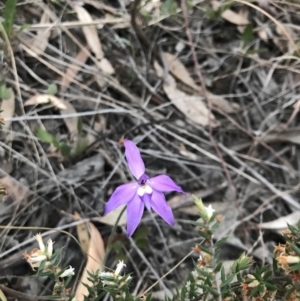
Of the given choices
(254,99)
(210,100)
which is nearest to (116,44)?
(210,100)

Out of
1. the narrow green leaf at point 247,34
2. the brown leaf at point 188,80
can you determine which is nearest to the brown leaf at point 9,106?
the brown leaf at point 188,80

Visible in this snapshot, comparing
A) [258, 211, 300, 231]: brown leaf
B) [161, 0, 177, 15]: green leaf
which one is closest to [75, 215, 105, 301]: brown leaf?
[258, 211, 300, 231]: brown leaf

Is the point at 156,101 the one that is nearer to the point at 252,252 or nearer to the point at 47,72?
the point at 47,72

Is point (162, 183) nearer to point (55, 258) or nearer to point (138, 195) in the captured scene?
point (138, 195)

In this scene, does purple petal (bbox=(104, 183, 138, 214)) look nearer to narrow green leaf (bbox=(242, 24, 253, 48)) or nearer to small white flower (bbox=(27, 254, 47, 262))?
small white flower (bbox=(27, 254, 47, 262))

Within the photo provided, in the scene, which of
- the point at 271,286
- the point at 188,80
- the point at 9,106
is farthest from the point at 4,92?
the point at 271,286

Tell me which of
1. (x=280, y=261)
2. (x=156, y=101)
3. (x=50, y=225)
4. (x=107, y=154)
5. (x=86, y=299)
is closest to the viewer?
(x=280, y=261)
